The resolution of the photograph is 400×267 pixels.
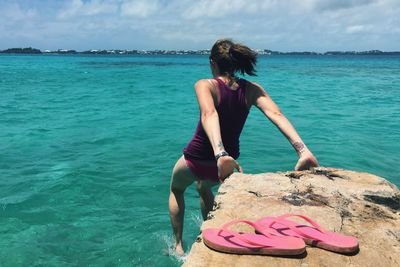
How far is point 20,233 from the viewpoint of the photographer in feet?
18.3

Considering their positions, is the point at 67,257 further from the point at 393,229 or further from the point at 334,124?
the point at 334,124

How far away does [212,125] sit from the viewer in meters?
3.43

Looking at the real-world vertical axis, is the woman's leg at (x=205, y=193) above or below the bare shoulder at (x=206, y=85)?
below

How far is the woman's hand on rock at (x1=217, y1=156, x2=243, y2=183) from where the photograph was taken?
10.7 ft

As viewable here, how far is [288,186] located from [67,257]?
3.01 m

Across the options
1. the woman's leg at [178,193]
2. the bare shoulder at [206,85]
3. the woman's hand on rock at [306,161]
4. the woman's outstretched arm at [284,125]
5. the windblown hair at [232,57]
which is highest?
the windblown hair at [232,57]

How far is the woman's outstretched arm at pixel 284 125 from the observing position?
3.63 meters

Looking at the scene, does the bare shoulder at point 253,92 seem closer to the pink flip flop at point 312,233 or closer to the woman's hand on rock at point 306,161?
the woman's hand on rock at point 306,161

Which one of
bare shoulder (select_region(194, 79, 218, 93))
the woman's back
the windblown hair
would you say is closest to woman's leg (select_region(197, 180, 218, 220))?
the woman's back

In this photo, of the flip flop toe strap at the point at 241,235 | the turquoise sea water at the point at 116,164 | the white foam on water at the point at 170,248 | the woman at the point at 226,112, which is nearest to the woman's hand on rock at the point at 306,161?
the woman at the point at 226,112

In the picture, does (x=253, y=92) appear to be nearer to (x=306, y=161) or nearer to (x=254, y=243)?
(x=306, y=161)

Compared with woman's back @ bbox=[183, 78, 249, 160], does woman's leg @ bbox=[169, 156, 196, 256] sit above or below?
below

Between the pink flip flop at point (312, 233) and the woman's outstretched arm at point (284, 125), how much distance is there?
0.98 metres

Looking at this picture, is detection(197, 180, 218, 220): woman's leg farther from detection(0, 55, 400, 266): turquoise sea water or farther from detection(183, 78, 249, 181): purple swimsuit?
detection(0, 55, 400, 266): turquoise sea water
